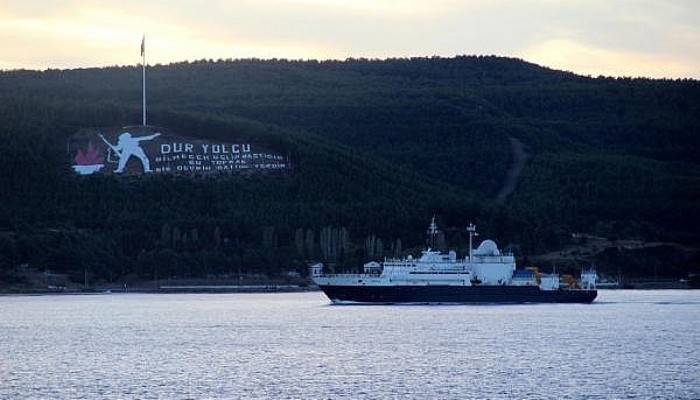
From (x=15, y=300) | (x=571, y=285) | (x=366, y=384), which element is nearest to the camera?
(x=366, y=384)

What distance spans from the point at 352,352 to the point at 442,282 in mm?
48972

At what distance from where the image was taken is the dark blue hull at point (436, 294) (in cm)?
13862

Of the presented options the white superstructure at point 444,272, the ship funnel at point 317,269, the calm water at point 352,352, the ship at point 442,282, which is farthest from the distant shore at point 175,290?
the white superstructure at point 444,272

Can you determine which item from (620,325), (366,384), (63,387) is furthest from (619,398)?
(620,325)

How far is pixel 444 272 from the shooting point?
5453 inches

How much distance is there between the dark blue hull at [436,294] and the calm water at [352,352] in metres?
1.51

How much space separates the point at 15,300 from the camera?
161m

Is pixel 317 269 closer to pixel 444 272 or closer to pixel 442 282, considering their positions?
pixel 442 282

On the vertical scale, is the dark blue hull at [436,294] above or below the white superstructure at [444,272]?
below

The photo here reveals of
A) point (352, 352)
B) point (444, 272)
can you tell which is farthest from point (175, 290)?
point (352, 352)

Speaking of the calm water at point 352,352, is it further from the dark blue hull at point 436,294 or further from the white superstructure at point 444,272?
the white superstructure at point 444,272

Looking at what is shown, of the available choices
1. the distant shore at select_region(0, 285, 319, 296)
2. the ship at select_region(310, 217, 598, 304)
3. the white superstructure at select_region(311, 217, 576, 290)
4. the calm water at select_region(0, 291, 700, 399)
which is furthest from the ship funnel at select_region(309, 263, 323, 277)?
the distant shore at select_region(0, 285, 319, 296)

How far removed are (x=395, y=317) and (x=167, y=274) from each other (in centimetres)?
6501

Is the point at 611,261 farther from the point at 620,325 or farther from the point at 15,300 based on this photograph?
the point at 620,325
